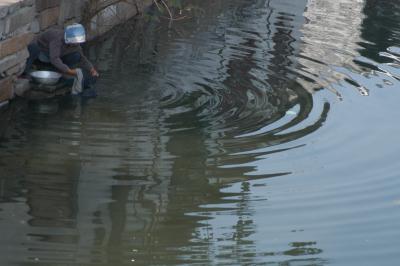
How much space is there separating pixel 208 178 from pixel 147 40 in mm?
6891

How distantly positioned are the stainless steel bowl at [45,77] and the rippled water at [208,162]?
0.35 metres

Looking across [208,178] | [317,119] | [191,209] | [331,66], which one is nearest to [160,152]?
[208,178]

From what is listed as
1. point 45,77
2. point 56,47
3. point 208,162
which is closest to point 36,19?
point 56,47

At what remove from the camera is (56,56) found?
11.6 m

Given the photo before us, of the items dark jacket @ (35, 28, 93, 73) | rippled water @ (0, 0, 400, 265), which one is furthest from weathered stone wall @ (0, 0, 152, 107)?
rippled water @ (0, 0, 400, 265)

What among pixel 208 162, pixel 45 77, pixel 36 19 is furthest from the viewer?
pixel 36 19

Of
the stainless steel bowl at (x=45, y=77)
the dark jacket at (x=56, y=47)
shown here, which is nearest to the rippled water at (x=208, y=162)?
the stainless steel bowl at (x=45, y=77)

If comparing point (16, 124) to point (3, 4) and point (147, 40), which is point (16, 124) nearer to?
point (3, 4)

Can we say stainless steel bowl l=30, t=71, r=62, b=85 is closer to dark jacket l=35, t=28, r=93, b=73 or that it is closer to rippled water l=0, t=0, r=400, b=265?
dark jacket l=35, t=28, r=93, b=73

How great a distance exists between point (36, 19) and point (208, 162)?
4757mm

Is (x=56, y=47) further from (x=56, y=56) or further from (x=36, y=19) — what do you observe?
(x=36, y=19)

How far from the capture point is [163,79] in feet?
42.8

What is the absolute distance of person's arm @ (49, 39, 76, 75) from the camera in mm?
11633

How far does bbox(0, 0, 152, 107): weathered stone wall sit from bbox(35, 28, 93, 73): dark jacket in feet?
0.68
